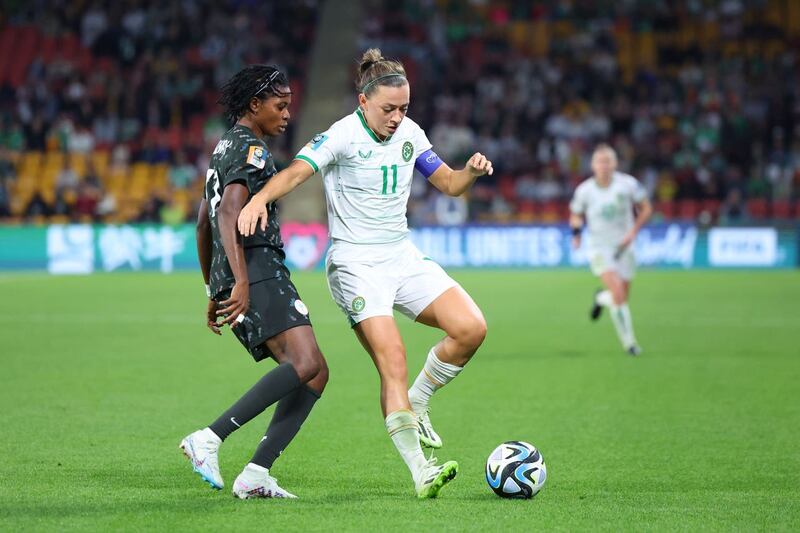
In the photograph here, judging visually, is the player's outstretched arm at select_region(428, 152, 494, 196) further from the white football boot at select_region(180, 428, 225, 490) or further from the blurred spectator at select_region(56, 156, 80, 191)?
the blurred spectator at select_region(56, 156, 80, 191)

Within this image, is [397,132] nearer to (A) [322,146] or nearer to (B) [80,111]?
(A) [322,146]

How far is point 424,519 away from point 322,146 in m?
2.01

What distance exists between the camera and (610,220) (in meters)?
13.7

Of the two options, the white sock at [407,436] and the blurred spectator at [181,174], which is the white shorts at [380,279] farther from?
the blurred spectator at [181,174]

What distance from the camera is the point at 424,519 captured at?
5.46 metres

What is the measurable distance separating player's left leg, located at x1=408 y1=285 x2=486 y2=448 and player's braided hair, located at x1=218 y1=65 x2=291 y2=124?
1451 millimetres

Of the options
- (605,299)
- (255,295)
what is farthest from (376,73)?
(605,299)

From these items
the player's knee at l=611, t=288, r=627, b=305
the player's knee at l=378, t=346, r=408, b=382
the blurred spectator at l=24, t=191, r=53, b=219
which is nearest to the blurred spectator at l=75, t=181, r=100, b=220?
the blurred spectator at l=24, t=191, r=53, b=219

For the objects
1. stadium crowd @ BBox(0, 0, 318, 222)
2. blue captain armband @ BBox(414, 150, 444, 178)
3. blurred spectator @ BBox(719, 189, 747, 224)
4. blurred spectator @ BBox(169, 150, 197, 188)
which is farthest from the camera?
blurred spectator @ BBox(169, 150, 197, 188)

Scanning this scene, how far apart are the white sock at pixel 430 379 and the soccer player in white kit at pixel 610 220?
6490 millimetres

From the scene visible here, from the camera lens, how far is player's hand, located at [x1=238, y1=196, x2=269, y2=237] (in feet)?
18.6

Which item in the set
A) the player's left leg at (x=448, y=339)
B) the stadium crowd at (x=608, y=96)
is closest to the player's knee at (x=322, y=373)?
the player's left leg at (x=448, y=339)

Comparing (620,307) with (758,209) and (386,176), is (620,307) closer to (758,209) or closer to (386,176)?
(386,176)

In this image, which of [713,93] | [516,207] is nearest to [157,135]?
[516,207]
